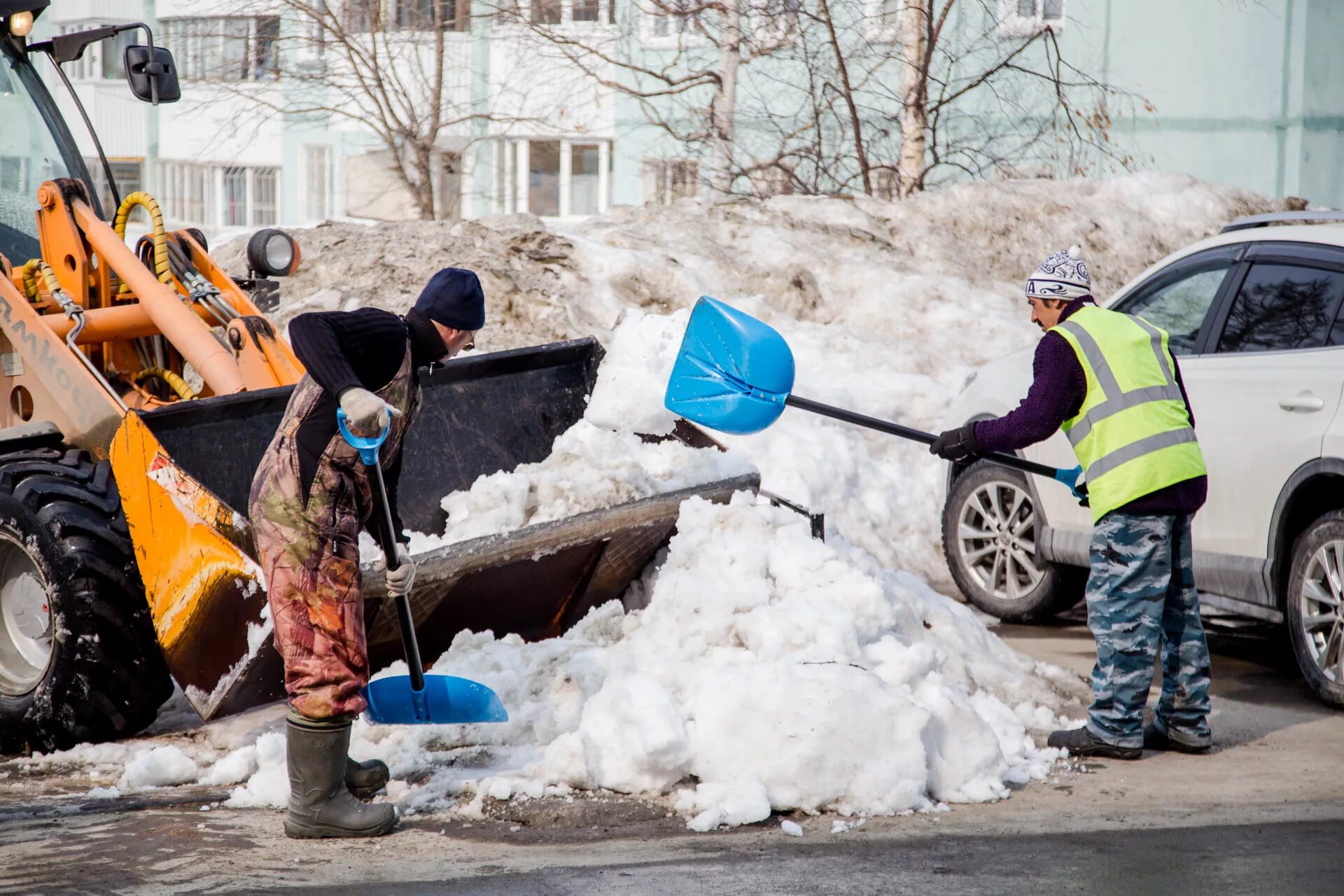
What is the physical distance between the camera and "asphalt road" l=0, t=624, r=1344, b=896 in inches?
152

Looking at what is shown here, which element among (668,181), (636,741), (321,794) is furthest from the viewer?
(668,181)

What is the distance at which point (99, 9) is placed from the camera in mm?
28266

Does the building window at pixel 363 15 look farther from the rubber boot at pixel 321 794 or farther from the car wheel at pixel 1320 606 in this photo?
the rubber boot at pixel 321 794

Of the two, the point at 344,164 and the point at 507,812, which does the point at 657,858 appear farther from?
the point at 344,164

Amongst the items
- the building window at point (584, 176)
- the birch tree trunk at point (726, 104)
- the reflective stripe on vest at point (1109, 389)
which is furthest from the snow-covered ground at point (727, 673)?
the building window at point (584, 176)

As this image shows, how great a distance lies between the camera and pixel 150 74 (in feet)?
21.1

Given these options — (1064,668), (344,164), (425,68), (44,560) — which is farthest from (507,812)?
(344,164)

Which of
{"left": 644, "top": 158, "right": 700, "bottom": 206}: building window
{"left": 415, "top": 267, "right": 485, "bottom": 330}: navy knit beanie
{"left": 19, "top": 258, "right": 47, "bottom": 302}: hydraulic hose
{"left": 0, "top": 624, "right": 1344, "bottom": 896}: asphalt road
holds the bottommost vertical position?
{"left": 0, "top": 624, "right": 1344, "bottom": 896}: asphalt road

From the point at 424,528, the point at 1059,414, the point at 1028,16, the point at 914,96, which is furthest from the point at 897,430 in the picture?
the point at 1028,16

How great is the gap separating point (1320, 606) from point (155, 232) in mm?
4933

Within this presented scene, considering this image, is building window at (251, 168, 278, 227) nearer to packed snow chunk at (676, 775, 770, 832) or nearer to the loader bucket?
the loader bucket

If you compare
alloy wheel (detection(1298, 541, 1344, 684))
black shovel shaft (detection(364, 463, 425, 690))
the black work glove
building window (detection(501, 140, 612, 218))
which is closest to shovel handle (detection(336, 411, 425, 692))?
black shovel shaft (detection(364, 463, 425, 690))

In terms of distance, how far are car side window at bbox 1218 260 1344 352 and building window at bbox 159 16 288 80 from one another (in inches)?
468

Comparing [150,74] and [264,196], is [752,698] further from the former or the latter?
[264,196]
